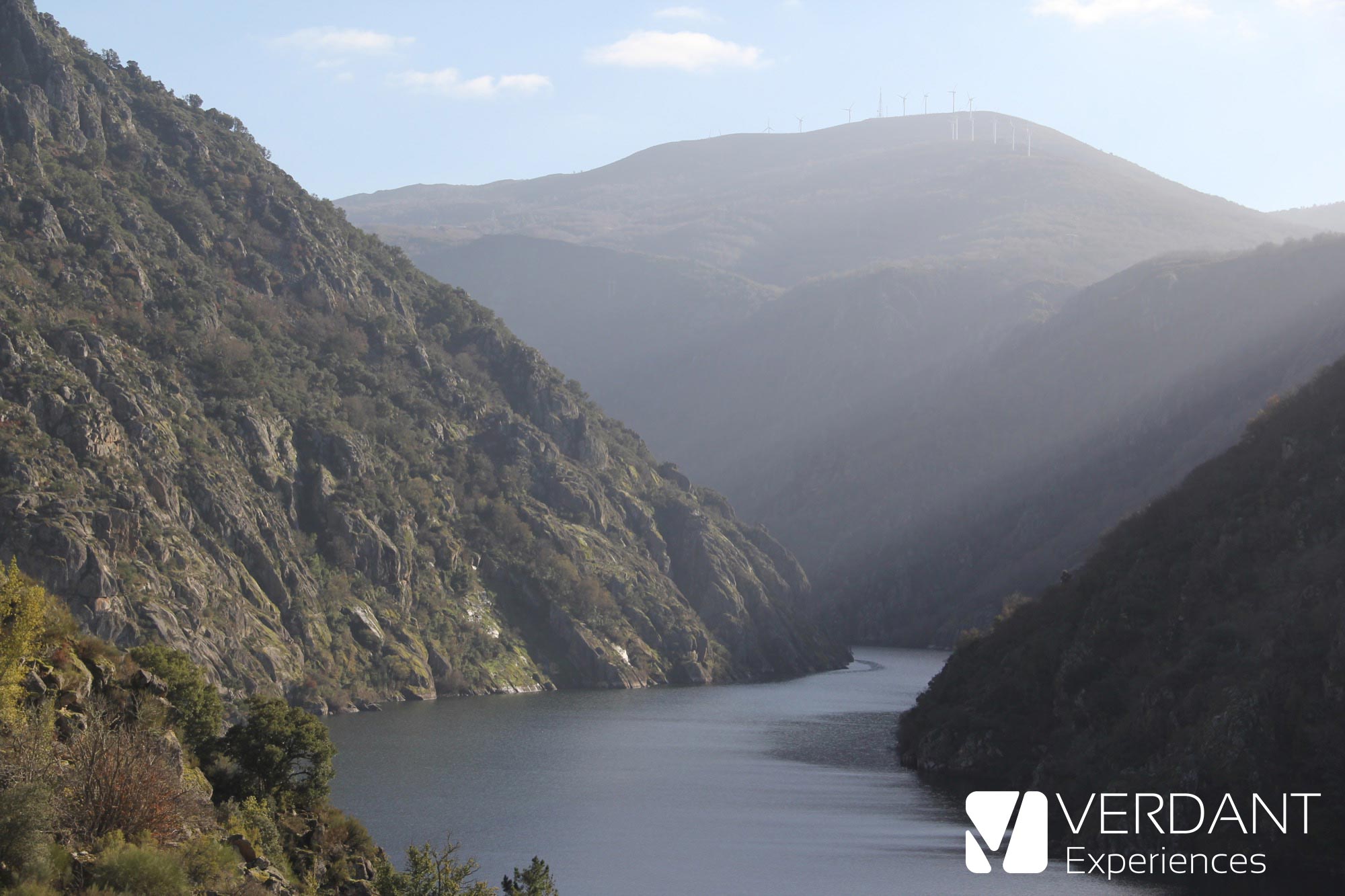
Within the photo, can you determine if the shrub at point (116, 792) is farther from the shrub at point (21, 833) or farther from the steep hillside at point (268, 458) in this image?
the steep hillside at point (268, 458)

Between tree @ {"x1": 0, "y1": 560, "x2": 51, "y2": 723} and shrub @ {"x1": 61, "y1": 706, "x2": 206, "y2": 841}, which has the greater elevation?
tree @ {"x1": 0, "y1": 560, "x2": 51, "y2": 723}

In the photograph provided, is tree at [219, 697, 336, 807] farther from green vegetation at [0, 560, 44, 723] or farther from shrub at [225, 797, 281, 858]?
green vegetation at [0, 560, 44, 723]

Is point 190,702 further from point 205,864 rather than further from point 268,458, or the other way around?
point 268,458

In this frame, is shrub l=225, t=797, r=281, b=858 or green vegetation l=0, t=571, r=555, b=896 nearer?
green vegetation l=0, t=571, r=555, b=896

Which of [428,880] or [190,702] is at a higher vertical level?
[190,702]

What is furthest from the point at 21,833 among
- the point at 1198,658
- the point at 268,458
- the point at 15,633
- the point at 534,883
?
the point at 268,458

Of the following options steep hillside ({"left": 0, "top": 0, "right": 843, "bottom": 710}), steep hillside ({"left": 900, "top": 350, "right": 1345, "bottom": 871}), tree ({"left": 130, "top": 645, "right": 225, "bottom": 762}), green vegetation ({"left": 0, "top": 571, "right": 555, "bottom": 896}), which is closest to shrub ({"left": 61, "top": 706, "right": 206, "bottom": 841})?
green vegetation ({"left": 0, "top": 571, "right": 555, "bottom": 896})
